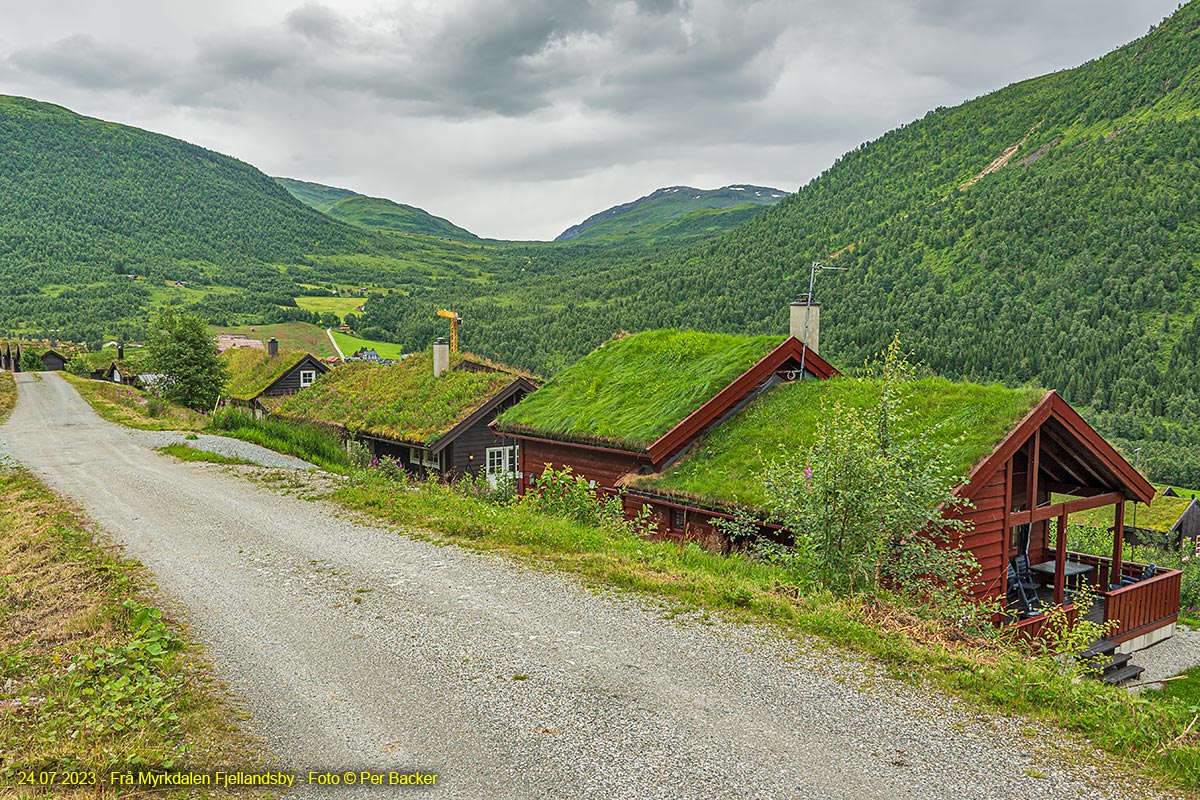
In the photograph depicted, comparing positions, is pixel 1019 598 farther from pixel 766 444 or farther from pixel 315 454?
pixel 315 454

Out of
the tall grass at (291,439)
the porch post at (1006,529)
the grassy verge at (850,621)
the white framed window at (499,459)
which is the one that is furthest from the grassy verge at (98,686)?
the white framed window at (499,459)

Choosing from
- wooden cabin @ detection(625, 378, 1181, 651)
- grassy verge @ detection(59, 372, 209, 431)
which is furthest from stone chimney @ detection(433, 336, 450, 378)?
Result: wooden cabin @ detection(625, 378, 1181, 651)

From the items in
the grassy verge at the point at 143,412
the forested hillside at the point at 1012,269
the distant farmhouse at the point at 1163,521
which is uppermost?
the forested hillside at the point at 1012,269

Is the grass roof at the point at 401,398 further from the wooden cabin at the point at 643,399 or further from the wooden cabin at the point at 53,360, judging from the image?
the wooden cabin at the point at 53,360

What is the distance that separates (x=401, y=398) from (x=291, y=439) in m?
6.88

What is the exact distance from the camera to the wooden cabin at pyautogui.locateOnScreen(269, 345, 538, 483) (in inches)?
1019

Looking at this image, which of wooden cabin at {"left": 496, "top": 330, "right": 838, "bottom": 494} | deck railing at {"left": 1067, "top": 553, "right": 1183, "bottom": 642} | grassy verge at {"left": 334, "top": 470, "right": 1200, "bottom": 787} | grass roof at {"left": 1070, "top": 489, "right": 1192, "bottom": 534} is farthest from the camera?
grass roof at {"left": 1070, "top": 489, "right": 1192, "bottom": 534}

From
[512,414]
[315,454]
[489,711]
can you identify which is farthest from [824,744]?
[315,454]

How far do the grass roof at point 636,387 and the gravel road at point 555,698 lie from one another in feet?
22.4

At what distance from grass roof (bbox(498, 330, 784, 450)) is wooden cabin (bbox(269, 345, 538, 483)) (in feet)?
14.9

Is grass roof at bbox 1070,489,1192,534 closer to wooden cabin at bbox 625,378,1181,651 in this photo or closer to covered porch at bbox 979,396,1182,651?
covered porch at bbox 979,396,1182,651

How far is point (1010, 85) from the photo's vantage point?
651 ft

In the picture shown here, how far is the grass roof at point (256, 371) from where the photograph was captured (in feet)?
149

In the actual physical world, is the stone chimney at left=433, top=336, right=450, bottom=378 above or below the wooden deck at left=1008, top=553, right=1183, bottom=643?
above
